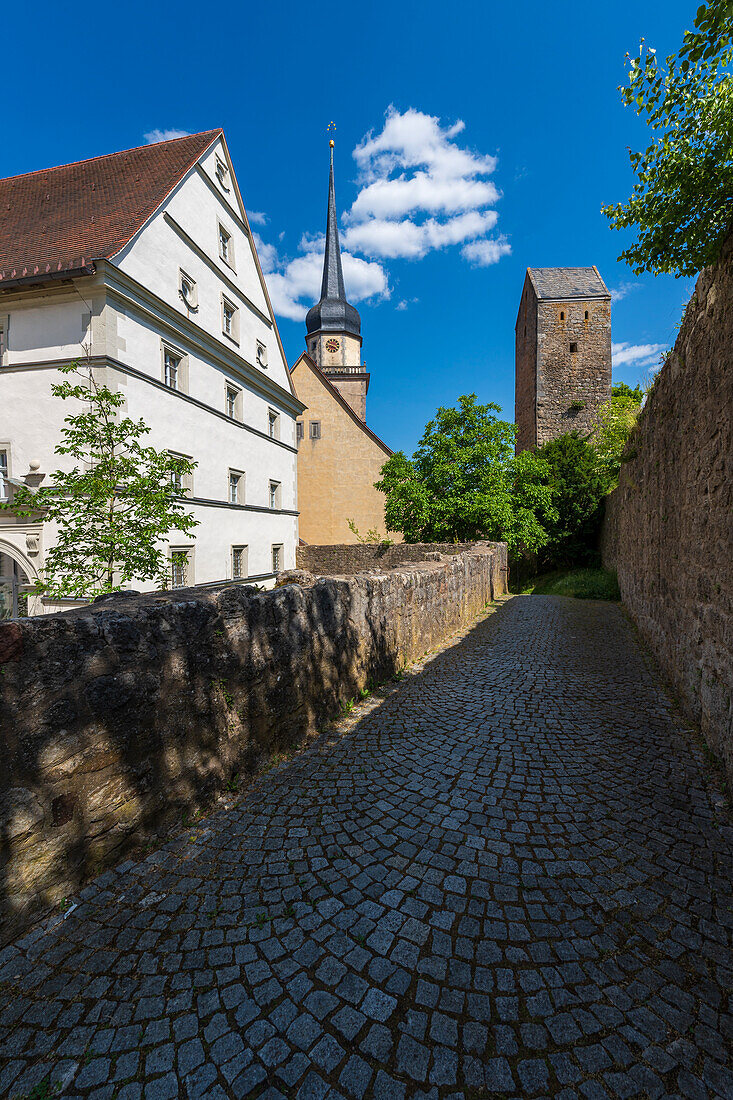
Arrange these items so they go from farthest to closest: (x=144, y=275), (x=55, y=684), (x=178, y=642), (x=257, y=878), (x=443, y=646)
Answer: (x=144, y=275)
(x=443, y=646)
(x=178, y=642)
(x=257, y=878)
(x=55, y=684)

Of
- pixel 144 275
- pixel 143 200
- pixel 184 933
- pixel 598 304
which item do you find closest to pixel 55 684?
pixel 184 933

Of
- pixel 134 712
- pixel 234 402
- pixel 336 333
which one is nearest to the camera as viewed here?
pixel 134 712

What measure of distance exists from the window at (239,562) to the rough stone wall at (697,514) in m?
13.9

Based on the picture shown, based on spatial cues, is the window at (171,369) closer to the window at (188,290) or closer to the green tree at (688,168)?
the window at (188,290)

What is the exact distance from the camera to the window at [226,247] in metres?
16.8

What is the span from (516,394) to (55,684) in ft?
129

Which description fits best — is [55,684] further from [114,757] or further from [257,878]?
[257,878]

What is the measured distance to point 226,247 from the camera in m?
17.0

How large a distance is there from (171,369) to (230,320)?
184 inches

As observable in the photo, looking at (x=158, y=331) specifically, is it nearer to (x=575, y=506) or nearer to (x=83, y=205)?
(x=83, y=205)

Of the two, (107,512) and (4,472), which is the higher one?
(4,472)

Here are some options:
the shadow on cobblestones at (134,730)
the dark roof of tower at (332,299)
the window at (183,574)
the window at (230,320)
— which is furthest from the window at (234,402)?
the dark roof of tower at (332,299)

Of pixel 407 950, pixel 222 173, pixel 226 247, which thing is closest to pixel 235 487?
pixel 226 247

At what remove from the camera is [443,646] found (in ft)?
27.7
